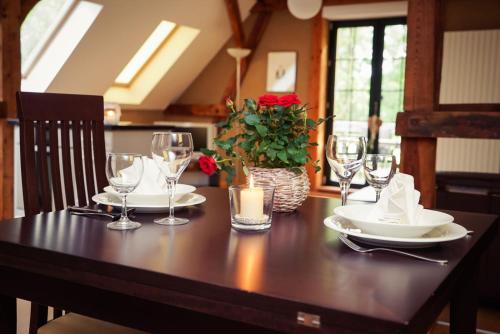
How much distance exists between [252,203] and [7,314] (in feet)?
1.90

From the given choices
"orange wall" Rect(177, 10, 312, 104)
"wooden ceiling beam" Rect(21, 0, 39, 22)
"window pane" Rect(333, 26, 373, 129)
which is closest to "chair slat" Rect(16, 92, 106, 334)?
"wooden ceiling beam" Rect(21, 0, 39, 22)

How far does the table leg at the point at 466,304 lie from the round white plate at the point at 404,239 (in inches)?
10.6

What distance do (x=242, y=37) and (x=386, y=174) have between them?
6.26 meters

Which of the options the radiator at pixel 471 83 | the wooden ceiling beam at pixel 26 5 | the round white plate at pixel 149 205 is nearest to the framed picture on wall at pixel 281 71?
the radiator at pixel 471 83

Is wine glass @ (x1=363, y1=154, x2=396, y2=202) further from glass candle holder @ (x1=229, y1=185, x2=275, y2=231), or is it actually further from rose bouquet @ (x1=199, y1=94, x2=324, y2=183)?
glass candle holder @ (x1=229, y1=185, x2=275, y2=231)

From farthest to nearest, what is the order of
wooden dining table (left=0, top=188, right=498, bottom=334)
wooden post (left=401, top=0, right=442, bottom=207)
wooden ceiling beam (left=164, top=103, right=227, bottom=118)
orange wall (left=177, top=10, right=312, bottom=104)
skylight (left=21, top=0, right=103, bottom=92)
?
wooden ceiling beam (left=164, top=103, right=227, bottom=118) → orange wall (left=177, top=10, right=312, bottom=104) → skylight (left=21, top=0, right=103, bottom=92) → wooden post (left=401, top=0, right=442, bottom=207) → wooden dining table (left=0, top=188, right=498, bottom=334)

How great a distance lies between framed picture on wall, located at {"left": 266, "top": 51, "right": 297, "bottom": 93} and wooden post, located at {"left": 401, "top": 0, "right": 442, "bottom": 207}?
4052mm

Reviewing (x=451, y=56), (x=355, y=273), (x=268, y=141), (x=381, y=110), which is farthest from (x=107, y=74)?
(x=355, y=273)

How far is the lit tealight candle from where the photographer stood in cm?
126

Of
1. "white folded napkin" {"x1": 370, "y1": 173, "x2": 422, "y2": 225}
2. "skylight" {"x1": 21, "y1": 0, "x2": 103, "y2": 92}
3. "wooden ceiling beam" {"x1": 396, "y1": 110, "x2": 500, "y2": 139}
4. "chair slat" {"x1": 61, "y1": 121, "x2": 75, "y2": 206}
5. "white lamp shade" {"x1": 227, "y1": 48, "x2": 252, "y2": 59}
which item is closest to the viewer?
"white folded napkin" {"x1": 370, "y1": 173, "x2": 422, "y2": 225}

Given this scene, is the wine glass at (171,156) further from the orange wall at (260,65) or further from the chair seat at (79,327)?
the orange wall at (260,65)

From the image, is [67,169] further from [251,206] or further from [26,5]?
[26,5]

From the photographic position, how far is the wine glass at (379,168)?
57.7 inches

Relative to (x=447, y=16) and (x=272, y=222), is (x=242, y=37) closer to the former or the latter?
(x=447, y=16)
